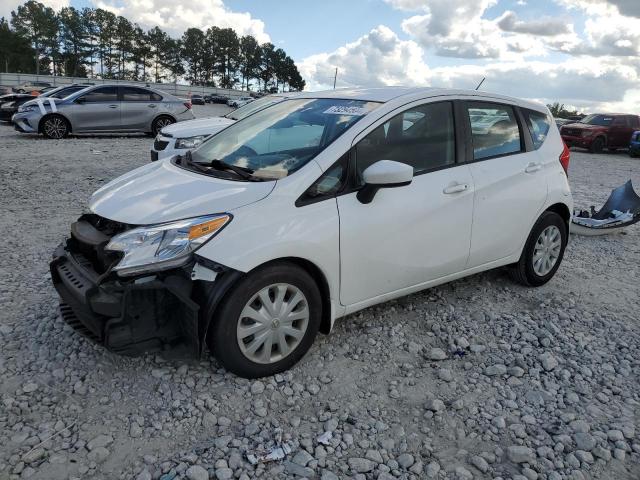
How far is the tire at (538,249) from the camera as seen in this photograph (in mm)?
4496

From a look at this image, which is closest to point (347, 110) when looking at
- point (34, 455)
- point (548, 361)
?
point (548, 361)

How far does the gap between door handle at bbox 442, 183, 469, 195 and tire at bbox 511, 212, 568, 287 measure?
1073 mm

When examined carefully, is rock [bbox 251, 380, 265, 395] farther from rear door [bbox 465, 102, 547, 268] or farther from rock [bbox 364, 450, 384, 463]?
rear door [bbox 465, 102, 547, 268]

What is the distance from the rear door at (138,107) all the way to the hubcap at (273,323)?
13368 millimetres

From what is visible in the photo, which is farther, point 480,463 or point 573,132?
Result: point 573,132

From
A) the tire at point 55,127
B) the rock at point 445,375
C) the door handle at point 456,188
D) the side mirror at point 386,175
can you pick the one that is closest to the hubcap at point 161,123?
the tire at point 55,127

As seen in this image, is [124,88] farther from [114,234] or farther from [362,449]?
[362,449]

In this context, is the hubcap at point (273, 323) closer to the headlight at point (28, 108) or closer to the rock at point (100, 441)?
the rock at point (100, 441)

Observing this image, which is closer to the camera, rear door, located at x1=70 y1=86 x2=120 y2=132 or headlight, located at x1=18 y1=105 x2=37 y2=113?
headlight, located at x1=18 y1=105 x2=37 y2=113

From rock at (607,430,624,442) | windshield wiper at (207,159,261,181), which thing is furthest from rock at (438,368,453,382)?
windshield wiper at (207,159,261,181)

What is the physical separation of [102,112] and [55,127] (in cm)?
127

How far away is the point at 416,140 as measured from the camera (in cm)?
365

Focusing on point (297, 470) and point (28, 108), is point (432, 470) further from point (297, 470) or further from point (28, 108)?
point (28, 108)

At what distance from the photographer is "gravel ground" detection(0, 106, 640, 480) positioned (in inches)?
98.7
